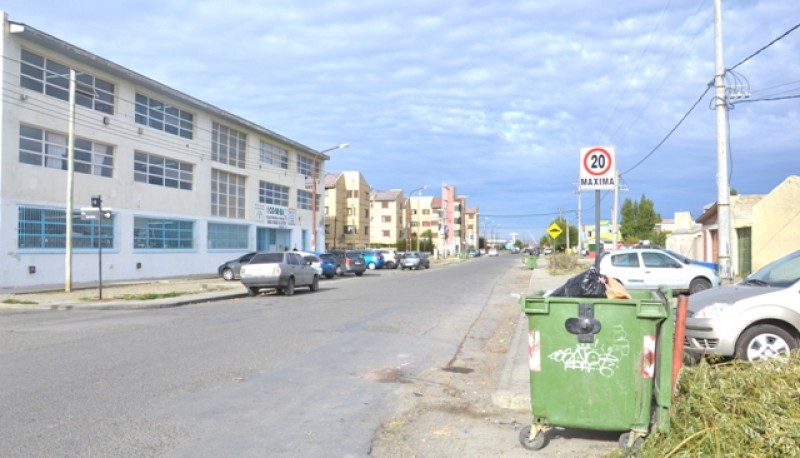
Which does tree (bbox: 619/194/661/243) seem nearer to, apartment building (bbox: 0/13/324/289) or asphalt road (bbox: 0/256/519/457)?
apartment building (bbox: 0/13/324/289)

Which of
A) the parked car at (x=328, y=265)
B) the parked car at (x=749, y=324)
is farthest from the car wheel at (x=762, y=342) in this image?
the parked car at (x=328, y=265)

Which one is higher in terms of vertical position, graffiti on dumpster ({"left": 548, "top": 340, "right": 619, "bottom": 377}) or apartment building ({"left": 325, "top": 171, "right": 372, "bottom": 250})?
apartment building ({"left": 325, "top": 171, "right": 372, "bottom": 250})

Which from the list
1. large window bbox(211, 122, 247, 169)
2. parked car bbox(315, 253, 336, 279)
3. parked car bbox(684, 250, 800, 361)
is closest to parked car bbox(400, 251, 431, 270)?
parked car bbox(315, 253, 336, 279)

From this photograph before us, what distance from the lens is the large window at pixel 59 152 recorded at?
25.4 meters

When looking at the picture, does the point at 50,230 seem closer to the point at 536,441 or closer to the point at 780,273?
the point at 536,441

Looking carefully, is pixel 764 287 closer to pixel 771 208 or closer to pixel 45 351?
pixel 45 351

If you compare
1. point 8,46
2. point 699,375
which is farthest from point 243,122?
point 699,375

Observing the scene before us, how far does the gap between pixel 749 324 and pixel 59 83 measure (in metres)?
27.9

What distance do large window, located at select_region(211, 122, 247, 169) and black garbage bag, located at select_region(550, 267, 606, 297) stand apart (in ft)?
122

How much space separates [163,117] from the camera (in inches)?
1383

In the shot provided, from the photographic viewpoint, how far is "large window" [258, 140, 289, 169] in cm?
4728

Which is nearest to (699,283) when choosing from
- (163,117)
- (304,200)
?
(163,117)

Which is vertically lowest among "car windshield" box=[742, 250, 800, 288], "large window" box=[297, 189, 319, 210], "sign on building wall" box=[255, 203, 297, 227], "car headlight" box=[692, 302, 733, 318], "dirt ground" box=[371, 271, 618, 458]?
"dirt ground" box=[371, 271, 618, 458]

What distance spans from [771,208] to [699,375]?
74.9 ft
